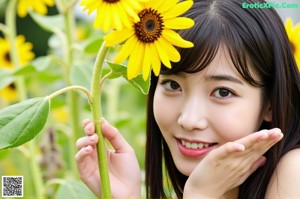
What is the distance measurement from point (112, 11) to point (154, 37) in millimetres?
73

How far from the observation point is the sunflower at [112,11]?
0.89 meters

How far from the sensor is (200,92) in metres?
1.17

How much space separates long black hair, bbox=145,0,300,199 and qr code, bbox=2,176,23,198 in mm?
305

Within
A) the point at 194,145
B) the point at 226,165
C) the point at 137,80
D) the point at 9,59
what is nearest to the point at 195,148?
the point at 194,145

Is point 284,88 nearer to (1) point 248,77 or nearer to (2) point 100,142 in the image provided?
(1) point 248,77

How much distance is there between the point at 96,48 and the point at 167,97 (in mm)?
Result: 364

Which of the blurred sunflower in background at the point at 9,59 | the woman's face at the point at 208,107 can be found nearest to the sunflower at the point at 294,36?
the woman's face at the point at 208,107

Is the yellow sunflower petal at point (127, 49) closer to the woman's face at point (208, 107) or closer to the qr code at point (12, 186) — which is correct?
the woman's face at point (208, 107)

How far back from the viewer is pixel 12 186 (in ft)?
4.10

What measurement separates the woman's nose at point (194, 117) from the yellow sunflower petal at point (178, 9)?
250 mm

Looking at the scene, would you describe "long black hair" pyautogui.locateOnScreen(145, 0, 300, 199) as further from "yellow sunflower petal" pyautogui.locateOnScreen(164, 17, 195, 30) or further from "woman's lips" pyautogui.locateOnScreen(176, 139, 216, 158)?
"yellow sunflower petal" pyautogui.locateOnScreen(164, 17, 195, 30)

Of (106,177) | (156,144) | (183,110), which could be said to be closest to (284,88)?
(183,110)

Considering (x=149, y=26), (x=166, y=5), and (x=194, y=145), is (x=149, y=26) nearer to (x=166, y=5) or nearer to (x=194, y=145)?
(x=166, y=5)

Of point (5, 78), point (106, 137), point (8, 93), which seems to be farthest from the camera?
point (8, 93)
